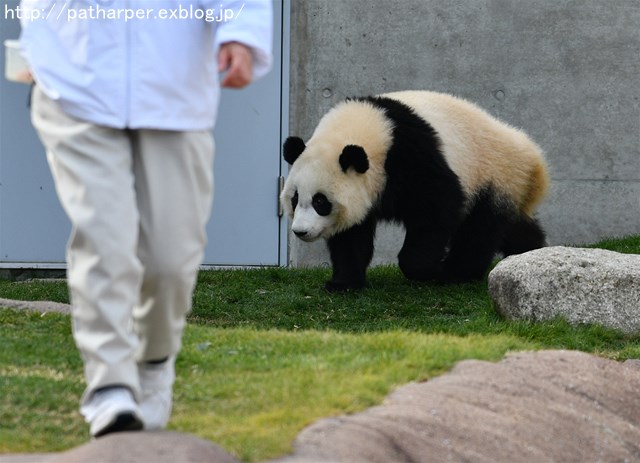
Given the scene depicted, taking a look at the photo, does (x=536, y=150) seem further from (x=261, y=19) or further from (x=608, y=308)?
(x=261, y=19)

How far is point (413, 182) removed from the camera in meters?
7.40

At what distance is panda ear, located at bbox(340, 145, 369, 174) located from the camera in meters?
7.08

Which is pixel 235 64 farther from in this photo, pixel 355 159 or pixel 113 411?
pixel 355 159

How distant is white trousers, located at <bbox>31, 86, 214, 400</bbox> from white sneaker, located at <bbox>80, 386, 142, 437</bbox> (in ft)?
0.09

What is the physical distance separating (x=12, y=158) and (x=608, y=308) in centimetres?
530

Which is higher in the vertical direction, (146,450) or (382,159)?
(382,159)

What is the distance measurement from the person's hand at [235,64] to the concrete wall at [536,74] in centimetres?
656

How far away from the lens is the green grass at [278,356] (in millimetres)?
3512

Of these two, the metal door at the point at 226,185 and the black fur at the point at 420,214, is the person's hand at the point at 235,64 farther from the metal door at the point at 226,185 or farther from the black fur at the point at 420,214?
the metal door at the point at 226,185

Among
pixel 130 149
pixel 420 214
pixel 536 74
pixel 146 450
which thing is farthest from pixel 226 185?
pixel 146 450

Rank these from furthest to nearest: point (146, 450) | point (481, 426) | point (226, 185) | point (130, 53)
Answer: point (226, 185), point (481, 426), point (130, 53), point (146, 450)

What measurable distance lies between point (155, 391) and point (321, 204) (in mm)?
4135

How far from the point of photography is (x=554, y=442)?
3.72 meters

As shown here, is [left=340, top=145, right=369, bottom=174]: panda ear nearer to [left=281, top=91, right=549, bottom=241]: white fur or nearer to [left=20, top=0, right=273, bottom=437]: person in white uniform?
[left=281, top=91, right=549, bottom=241]: white fur
